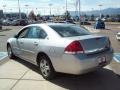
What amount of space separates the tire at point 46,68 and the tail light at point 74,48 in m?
0.88

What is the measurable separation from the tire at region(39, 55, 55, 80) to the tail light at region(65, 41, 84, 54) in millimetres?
876

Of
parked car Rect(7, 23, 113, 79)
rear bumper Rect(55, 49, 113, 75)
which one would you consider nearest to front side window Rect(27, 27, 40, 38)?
parked car Rect(7, 23, 113, 79)

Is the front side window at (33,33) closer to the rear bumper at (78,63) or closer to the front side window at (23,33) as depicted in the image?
the front side window at (23,33)

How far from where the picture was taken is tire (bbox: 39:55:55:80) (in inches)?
262

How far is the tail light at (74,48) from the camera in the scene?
5.95m

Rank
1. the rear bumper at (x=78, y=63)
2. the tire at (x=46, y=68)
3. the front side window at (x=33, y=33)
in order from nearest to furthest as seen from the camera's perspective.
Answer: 1. the rear bumper at (x=78, y=63)
2. the tire at (x=46, y=68)
3. the front side window at (x=33, y=33)

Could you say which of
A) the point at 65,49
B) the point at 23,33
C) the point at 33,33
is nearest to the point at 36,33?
the point at 33,33

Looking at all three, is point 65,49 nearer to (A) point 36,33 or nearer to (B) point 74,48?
(B) point 74,48

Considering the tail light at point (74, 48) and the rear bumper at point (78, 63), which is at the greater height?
the tail light at point (74, 48)

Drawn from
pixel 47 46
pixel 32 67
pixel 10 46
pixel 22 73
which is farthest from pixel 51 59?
pixel 10 46

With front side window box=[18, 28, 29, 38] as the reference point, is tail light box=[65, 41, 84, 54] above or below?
below

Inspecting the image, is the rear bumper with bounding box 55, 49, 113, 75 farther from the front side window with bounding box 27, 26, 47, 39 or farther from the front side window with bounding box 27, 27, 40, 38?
the front side window with bounding box 27, 27, 40, 38

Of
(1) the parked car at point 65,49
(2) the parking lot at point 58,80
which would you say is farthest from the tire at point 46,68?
(2) the parking lot at point 58,80

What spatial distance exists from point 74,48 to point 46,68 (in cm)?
129
